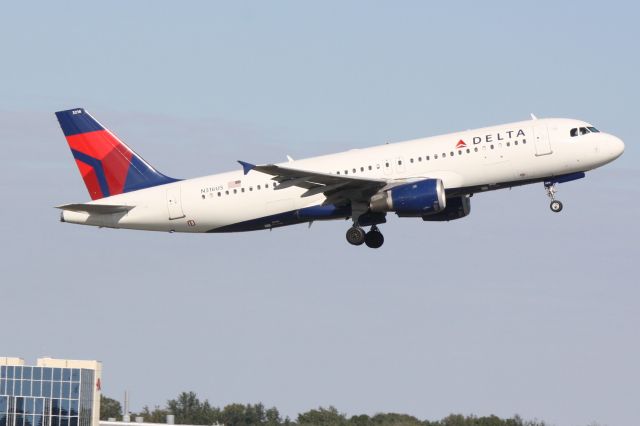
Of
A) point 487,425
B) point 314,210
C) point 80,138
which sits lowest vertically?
point 487,425

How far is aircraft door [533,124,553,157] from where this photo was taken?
61219 millimetres

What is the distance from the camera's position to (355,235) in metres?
65.2

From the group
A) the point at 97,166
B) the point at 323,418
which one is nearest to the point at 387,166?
the point at 97,166

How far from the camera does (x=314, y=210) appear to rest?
64.3m

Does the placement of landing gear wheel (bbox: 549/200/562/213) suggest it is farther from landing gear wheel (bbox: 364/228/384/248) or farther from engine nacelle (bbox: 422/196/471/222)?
landing gear wheel (bbox: 364/228/384/248)

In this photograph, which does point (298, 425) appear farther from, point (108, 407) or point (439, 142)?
point (439, 142)

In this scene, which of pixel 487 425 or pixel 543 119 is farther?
pixel 487 425

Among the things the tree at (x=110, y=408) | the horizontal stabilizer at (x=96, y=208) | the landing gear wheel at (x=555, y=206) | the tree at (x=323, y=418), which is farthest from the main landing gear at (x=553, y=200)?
the tree at (x=110, y=408)

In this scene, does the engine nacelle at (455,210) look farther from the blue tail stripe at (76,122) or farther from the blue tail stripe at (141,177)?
the blue tail stripe at (76,122)

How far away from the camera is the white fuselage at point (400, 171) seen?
6138cm

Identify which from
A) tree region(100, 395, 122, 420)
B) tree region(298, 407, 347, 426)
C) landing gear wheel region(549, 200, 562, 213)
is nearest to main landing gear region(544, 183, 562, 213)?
landing gear wheel region(549, 200, 562, 213)

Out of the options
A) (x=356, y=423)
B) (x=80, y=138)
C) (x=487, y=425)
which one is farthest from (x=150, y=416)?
(x=80, y=138)

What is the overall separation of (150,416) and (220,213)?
6058 cm

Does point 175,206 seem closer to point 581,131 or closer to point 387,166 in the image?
point 387,166
